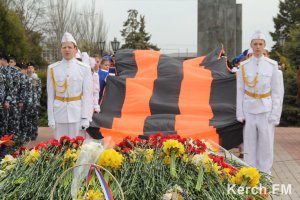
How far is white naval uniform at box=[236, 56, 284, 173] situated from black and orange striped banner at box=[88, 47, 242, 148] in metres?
0.54

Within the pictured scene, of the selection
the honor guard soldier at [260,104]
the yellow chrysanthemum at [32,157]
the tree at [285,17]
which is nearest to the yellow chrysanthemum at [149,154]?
the yellow chrysanthemum at [32,157]

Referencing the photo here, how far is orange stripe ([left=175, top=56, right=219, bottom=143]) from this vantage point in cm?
601

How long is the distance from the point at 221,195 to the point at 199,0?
1109 cm

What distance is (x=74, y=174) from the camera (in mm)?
2480

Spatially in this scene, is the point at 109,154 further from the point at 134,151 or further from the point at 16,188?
the point at 16,188

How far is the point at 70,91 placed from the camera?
522 centimetres

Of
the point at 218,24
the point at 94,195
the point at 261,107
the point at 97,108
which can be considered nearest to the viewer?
the point at 94,195

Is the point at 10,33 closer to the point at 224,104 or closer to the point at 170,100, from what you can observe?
the point at 170,100

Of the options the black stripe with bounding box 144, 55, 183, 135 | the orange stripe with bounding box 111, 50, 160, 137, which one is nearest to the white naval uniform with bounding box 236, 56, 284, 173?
the black stripe with bounding box 144, 55, 183, 135

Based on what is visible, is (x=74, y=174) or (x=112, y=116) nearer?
(x=74, y=174)

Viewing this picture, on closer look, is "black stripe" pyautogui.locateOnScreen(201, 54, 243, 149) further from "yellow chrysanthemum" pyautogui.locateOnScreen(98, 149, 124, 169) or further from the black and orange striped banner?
"yellow chrysanthemum" pyautogui.locateOnScreen(98, 149, 124, 169)

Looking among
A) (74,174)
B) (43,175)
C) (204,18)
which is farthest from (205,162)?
(204,18)

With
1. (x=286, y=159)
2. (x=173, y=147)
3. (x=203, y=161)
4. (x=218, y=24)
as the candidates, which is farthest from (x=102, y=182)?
(x=218, y=24)

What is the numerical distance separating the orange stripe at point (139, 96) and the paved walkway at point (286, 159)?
1850 millimetres
